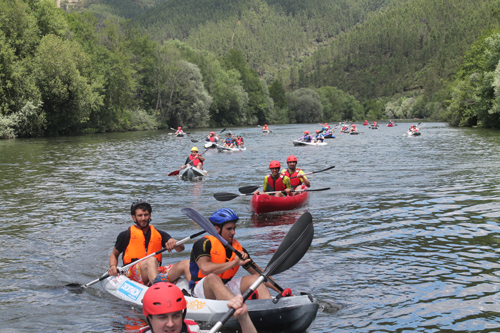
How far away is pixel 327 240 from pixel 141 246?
421 cm

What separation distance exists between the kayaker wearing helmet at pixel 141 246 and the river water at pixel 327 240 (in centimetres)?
53

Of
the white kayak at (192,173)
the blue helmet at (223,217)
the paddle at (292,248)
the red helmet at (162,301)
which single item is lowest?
the white kayak at (192,173)

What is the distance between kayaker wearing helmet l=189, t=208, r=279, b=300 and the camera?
5.66 metres

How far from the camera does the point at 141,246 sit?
23.0 ft

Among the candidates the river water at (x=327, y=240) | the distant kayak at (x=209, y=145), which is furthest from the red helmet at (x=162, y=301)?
the distant kayak at (x=209, y=145)

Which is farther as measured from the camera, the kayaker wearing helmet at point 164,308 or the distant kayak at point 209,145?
the distant kayak at point 209,145

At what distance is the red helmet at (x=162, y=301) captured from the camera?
3.39m

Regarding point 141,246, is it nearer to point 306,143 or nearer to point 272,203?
point 272,203

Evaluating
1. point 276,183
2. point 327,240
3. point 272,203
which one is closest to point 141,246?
point 327,240

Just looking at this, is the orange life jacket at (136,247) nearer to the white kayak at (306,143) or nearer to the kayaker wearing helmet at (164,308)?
the kayaker wearing helmet at (164,308)

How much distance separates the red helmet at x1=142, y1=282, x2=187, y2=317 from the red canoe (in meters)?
8.54

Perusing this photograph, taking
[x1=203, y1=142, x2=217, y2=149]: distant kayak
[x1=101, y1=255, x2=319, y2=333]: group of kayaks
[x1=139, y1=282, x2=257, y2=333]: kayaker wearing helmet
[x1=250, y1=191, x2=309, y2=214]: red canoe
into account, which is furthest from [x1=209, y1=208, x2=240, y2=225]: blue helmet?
[x1=203, y1=142, x2=217, y2=149]: distant kayak

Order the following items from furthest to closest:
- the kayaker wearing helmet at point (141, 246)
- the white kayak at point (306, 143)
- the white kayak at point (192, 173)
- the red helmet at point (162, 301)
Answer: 1. the white kayak at point (306, 143)
2. the white kayak at point (192, 173)
3. the kayaker wearing helmet at point (141, 246)
4. the red helmet at point (162, 301)

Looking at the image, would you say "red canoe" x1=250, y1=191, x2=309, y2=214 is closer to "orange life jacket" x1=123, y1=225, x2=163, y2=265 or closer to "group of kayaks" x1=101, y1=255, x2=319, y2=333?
"orange life jacket" x1=123, y1=225, x2=163, y2=265
